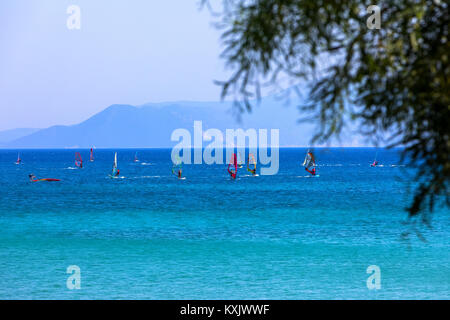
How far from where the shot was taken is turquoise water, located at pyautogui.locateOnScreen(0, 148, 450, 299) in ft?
84.7

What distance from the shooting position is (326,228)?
43281mm

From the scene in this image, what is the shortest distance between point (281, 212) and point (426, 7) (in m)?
47.9

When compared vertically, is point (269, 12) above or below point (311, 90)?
above

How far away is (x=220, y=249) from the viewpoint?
34906 millimetres

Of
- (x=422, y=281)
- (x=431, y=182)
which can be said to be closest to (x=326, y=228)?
(x=422, y=281)

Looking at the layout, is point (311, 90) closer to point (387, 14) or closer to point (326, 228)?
point (387, 14)

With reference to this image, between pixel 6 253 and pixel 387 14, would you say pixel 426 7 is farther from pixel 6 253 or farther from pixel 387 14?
pixel 6 253

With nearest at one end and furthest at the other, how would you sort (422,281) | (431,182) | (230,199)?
1. (431,182)
2. (422,281)
3. (230,199)

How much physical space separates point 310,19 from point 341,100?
90cm

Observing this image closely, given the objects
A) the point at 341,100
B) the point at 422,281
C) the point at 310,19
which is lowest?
the point at 422,281

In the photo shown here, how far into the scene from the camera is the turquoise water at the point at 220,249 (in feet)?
84.7
